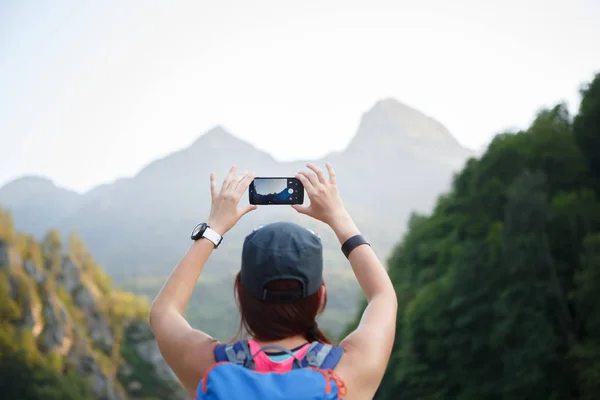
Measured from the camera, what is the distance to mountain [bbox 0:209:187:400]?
4750 cm

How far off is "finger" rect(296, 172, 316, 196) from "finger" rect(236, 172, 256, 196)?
158 mm

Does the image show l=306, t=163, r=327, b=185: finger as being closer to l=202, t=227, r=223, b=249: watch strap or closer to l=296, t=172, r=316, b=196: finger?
l=296, t=172, r=316, b=196: finger

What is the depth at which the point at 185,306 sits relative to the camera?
2.00m

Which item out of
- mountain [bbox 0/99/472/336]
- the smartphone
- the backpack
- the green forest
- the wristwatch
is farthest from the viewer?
mountain [bbox 0/99/472/336]

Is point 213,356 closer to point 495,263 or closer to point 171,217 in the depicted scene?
point 495,263

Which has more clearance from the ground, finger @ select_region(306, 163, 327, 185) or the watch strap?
finger @ select_region(306, 163, 327, 185)

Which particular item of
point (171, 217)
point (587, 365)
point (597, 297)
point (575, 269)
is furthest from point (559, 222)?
point (171, 217)

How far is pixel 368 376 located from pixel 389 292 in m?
0.30

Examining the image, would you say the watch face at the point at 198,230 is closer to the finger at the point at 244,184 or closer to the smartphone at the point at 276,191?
the finger at the point at 244,184

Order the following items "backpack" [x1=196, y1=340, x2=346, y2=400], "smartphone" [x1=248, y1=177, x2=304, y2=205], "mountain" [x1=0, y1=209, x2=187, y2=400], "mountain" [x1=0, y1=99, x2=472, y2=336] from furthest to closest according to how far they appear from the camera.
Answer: "mountain" [x1=0, y1=99, x2=472, y2=336] → "mountain" [x1=0, y1=209, x2=187, y2=400] → "smartphone" [x1=248, y1=177, x2=304, y2=205] → "backpack" [x1=196, y1=340, x2=346, y2=400]

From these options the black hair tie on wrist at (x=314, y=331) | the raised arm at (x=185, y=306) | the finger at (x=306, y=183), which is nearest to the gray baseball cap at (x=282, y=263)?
the black hair tie on wrist at (x=314, y=331)

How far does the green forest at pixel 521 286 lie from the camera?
69.2ft

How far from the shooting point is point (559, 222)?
22.9 m

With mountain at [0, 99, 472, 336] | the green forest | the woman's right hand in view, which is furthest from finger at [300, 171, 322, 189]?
mountain at [0, 99, 472, 336]
